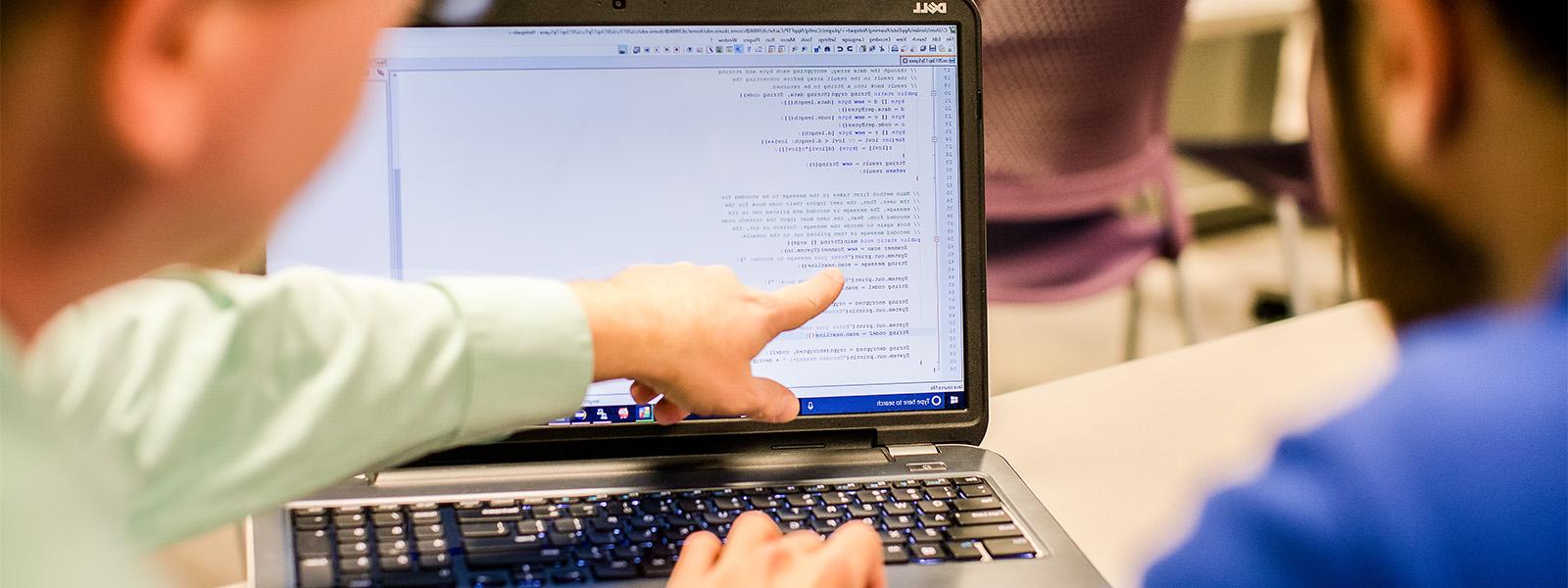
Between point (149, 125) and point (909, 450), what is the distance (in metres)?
0.59

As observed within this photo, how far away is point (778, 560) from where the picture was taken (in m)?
0.64

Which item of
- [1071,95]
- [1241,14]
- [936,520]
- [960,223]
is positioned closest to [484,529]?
[936,520]

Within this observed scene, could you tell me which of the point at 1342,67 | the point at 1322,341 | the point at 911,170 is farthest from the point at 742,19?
the point at 1322,341

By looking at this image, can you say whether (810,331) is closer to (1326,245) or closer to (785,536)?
(785,536)

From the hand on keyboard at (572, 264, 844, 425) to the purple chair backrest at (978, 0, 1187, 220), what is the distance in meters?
1.01

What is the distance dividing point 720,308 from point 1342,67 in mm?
374

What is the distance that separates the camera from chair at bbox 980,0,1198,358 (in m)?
1.70

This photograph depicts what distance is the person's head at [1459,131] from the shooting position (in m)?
0.40

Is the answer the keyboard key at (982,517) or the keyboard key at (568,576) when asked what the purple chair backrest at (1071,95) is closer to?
the keyboard key at (982,517)

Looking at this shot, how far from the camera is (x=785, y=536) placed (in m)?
0.67

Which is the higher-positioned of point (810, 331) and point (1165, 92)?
point (1165, 92)

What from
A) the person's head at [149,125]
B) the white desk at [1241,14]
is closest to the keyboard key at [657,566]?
the person's head at [149,125]

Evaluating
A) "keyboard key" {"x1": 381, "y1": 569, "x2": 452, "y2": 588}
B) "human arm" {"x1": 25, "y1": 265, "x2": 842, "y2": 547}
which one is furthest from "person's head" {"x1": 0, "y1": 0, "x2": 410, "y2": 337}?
"keyboard key" {"x1": 381, "y1": 569, "x2": 452, "y2": 588}

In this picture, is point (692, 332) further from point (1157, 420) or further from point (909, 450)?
point (1157, 420)
